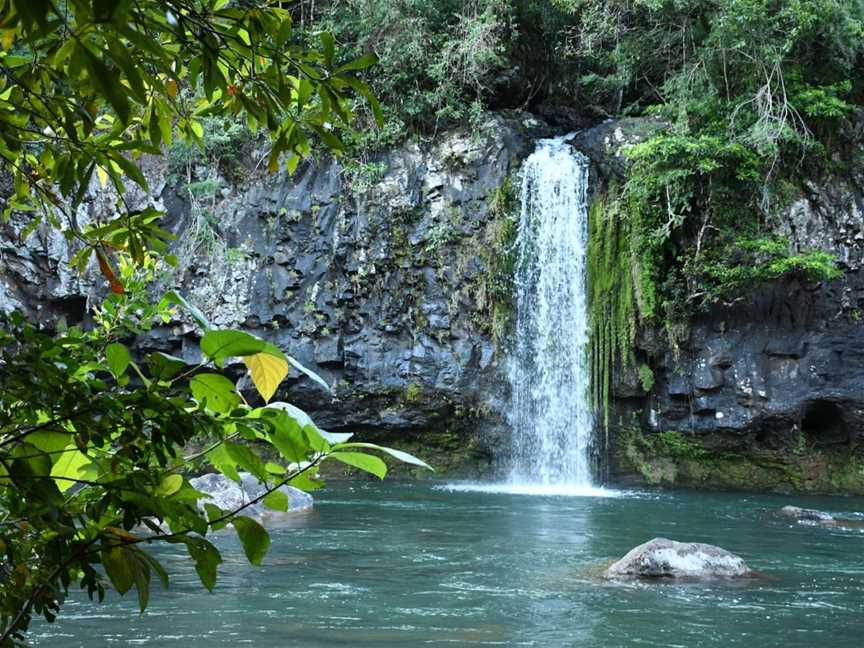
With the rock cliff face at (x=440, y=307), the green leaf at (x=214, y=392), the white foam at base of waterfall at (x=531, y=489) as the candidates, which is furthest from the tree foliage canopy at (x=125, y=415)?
the rock cliff face at (x=440, y=307)

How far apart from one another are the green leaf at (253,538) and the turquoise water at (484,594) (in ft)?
12.5

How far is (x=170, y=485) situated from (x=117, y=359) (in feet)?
0.67

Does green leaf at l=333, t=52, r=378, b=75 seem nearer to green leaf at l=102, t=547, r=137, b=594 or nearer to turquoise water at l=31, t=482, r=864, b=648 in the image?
green leaf at l=102, t=547, r=137, b=594

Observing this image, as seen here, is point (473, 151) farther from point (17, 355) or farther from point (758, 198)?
point (17, 355)

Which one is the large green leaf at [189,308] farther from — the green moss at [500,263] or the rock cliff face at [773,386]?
the green moss at [500,263]

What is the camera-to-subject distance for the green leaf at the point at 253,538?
52.1 inches

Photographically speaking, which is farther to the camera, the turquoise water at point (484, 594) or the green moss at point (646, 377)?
the green moss at point (646, 377)

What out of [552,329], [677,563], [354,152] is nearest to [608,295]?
[552,329]

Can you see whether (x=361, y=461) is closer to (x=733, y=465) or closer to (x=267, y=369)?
(x=267, y=369)

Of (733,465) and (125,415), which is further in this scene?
(733,465)

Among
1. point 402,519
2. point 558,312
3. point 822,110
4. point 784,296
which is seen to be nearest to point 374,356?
point 558,312

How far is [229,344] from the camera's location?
48.0 inches

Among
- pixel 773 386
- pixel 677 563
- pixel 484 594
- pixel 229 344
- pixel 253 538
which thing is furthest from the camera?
pixel 773 386

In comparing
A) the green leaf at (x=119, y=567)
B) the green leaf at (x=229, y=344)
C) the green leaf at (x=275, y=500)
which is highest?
the green leaf at (x=229, y=344)
